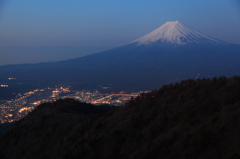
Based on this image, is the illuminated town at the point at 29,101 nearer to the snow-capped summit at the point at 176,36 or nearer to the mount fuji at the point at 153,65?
the mount fuji at the point at 153,65

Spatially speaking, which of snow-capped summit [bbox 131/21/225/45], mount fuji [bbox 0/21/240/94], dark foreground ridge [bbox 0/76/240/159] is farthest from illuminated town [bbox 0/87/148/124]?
snow-capped summit [bbox 131/21/225/45]

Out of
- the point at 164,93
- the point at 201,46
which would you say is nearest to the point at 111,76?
the point at 201,46

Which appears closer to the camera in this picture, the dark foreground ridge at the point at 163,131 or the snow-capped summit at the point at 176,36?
the dark foreground ridge at the point at 163,131

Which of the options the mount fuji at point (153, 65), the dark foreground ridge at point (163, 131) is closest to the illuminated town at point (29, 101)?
the mount fuji at point (153, 65)

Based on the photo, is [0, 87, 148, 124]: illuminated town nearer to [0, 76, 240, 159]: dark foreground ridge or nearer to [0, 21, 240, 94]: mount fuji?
[0, 21, 240, 94]: mount fuji

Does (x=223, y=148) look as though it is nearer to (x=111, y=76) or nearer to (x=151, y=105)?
(x=151, y=105)

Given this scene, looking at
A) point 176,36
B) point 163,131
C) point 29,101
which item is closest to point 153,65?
point 176,36

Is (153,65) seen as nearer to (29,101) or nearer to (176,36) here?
(176,36)
